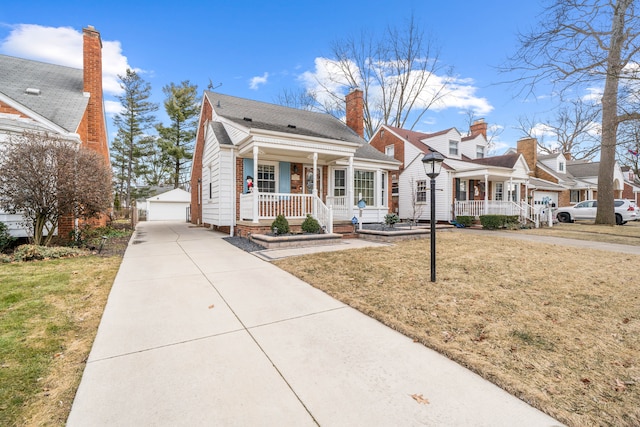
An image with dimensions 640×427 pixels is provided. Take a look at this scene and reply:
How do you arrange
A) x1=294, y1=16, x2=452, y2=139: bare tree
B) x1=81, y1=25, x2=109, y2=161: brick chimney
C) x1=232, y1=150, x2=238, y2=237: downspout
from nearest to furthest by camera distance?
x1=232, y1=150, x2=238, y2=237: downspout, x1=81, y1=25, x2=109, y2=161: brick chimney, x1=294, y1=16, x2=452, y2=139: bare tree

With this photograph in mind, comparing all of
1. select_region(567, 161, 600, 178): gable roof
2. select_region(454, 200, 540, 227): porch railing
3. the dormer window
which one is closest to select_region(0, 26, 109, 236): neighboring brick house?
select_region(454, 200, 540, 227): porch railing

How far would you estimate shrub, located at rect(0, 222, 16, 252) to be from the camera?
7058 mm

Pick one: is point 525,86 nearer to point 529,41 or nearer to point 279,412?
point 529,41

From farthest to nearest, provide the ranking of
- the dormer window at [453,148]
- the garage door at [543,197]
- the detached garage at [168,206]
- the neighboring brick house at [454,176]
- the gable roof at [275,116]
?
the detached garage at [168,206]
the garage door at [543,197]
the dormer window at [453,148]
the neighboring brick house at [454,176]
the gable roof at [275,116]

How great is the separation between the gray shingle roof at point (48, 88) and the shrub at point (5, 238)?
3141 mm

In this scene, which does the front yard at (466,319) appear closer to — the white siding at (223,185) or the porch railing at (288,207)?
the porch railing at (288,207)

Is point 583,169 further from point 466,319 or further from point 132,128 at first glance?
point 132,128

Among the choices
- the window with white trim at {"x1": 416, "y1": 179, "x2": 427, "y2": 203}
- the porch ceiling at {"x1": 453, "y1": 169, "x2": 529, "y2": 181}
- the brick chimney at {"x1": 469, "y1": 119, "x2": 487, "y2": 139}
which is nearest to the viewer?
the porch ceiling at {"x1": 453, "y1": 169, "x2": 529, "y2": 181}

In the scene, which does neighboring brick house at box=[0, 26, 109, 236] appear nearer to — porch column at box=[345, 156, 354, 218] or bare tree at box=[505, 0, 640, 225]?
porch column at box=[345, 156, 354, 218]

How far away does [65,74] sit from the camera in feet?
42.1

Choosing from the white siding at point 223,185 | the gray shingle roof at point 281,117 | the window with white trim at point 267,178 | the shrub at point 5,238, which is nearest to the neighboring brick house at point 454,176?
the gray shingle roof at point 281,117

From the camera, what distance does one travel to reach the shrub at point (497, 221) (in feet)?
49.4

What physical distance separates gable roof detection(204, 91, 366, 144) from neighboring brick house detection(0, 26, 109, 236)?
181 inches

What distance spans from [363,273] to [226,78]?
15583 mm
